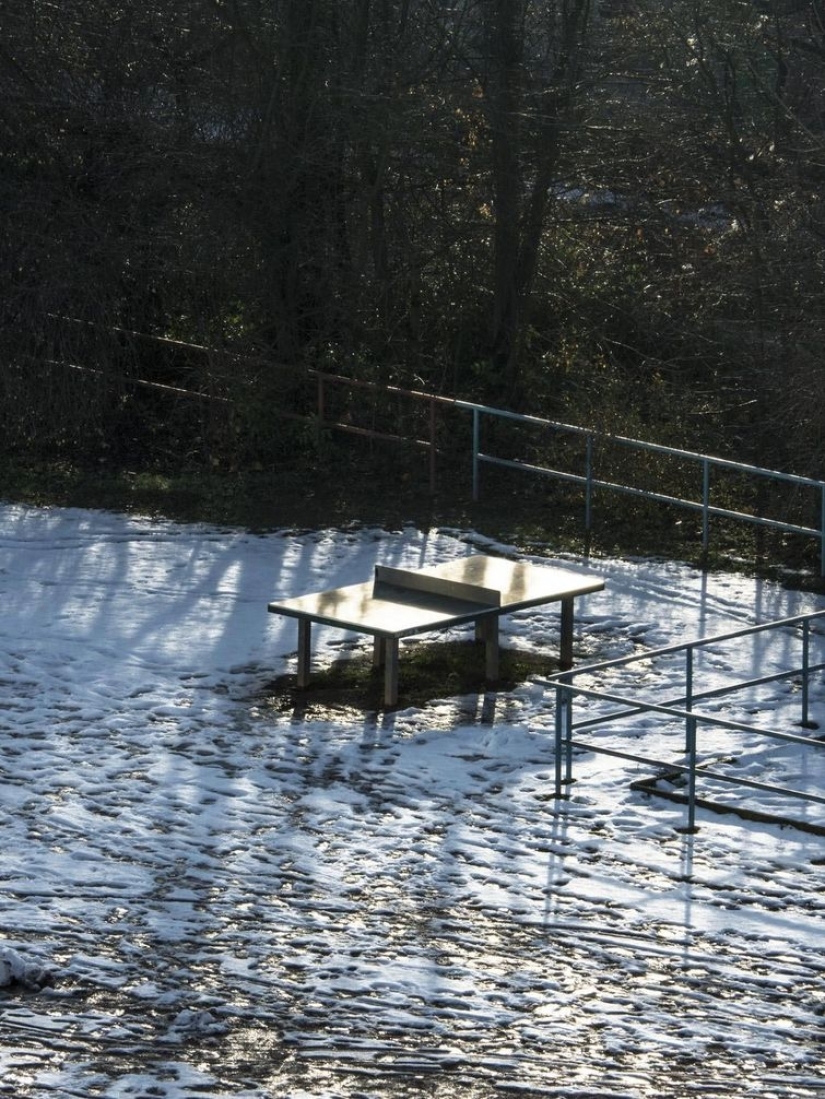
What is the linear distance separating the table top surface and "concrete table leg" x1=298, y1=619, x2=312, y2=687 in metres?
0.08

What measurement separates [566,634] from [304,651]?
6.18ft

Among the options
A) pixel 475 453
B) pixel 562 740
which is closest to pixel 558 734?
pixel 562 740

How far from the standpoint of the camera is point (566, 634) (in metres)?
12.5

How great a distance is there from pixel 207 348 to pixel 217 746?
8.31 m

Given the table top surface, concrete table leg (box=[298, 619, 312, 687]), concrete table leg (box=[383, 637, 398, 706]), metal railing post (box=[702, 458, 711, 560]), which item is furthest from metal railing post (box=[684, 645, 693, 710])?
metal railing post (box=[702, 458, 711, 560])

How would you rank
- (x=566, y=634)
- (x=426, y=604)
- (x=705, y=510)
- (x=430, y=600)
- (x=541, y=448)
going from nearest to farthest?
(x=426, y=604) < (x=430, y=600) < (x=566, y=634) < (x=705, y=510) < (x=541, y=448)

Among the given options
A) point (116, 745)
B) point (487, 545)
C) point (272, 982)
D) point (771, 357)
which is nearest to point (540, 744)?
point (116, 745)

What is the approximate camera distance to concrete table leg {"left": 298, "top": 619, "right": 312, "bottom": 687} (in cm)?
1181

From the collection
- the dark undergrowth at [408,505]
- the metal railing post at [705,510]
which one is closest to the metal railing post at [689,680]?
the dark undergrowth at [408,505]

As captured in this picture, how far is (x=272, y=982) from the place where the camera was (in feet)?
26.1

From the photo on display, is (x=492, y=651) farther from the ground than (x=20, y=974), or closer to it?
farther from the ground

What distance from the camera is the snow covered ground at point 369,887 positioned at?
7367 millimetres

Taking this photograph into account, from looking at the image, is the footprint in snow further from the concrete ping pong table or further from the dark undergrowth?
the dark undergrowth

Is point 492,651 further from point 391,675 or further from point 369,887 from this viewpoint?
point 369,887
